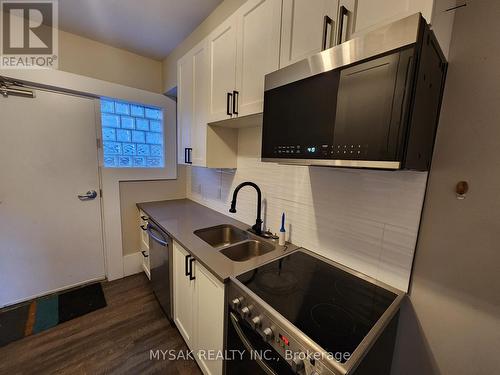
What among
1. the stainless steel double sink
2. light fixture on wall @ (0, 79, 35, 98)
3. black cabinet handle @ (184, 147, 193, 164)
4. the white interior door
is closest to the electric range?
the stainless steel double sink

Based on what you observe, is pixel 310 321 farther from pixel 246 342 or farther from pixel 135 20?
pixel 135 20

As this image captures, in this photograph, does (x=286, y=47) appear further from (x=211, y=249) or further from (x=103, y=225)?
(x=103, y=225)

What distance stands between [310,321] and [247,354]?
0.35m

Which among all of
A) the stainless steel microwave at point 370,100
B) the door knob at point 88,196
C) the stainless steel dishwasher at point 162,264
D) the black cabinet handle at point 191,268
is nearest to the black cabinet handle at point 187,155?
the stainless steel dishwasher at point 162,264

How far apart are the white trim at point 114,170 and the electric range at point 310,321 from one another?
189 cm

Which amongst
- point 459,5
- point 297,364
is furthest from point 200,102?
point 297,364

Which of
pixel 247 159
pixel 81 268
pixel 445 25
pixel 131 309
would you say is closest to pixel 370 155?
pixel 445 25

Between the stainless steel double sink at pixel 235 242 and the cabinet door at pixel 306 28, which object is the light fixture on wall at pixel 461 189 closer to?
the cabinet door at pixel 306 28

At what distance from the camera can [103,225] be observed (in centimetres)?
221

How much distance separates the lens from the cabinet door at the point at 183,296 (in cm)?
132

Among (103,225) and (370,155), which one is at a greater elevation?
(370,155)

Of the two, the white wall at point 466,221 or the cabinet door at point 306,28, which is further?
the cabinet door at point 306,28

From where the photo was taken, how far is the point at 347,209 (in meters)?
1.07

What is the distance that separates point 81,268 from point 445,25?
127 inches
